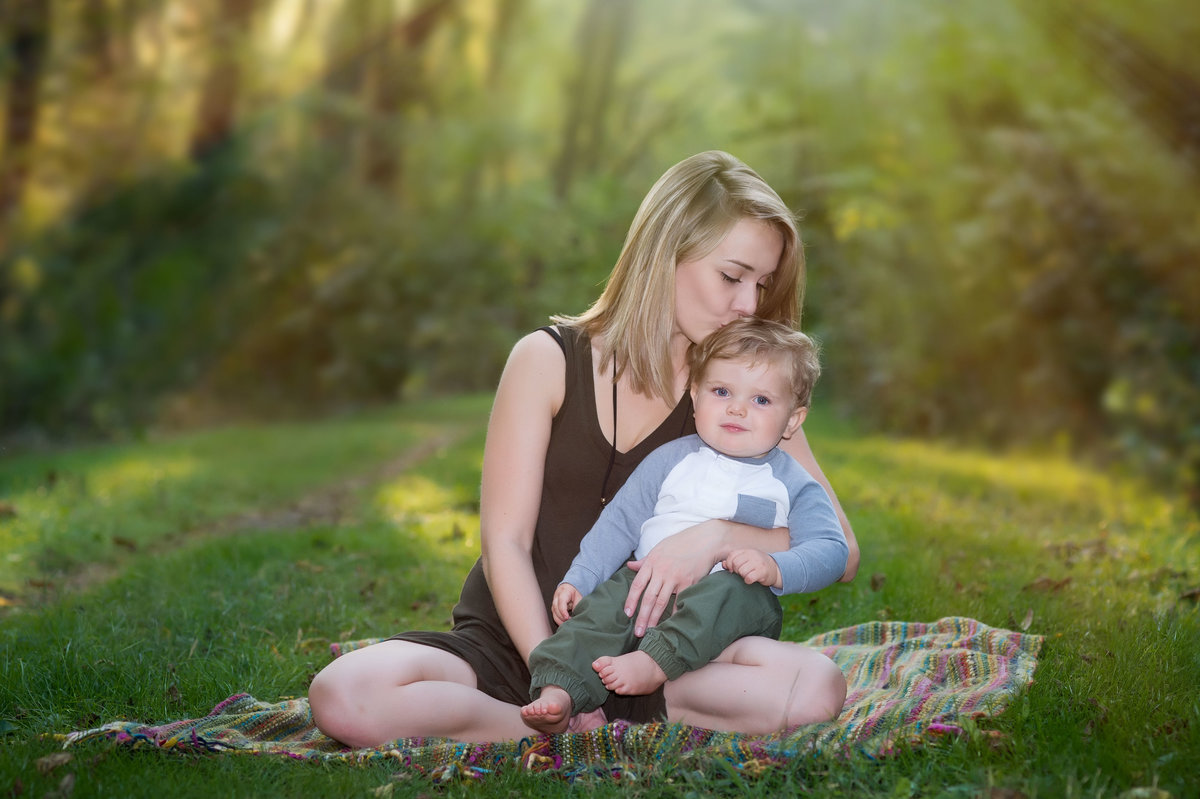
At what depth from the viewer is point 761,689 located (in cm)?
286

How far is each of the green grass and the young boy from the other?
0.28 meters

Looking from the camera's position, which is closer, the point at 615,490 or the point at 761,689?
the point at 761,689

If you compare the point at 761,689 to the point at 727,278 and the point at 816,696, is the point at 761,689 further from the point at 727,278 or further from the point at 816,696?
the point at 727,278

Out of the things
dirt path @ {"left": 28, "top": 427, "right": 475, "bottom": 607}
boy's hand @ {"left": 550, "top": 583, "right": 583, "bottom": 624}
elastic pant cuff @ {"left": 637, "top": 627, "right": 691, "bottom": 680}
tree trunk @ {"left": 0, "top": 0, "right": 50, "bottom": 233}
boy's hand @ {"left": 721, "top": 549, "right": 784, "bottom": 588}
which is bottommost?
dirt path @ {"left": 28, "top": 427, "right": 475, "bottom": 607}

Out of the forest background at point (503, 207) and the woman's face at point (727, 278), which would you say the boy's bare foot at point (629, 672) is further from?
the forest background at point (503, 207)

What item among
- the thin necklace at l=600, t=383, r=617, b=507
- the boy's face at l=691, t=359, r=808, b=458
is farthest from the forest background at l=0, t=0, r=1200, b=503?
the thin necklace at l=600, t=383, r=617, b=507

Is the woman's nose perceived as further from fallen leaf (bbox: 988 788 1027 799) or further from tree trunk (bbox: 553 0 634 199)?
tree trunk (bbox: 553 0 634 199)

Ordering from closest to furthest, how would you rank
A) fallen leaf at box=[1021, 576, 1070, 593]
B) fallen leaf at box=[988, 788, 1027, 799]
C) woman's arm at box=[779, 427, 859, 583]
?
fallen leaf at box=[988, 788, 1027, 799] < woman's arm at box=[779, 427, 859, 583] < fallen leaf at box=[1021, 576, 1070, 593]

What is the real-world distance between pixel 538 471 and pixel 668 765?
36.2 inches

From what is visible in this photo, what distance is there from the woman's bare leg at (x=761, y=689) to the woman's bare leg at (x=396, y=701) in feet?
1.84

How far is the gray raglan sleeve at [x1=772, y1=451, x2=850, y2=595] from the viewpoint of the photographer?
2.85m

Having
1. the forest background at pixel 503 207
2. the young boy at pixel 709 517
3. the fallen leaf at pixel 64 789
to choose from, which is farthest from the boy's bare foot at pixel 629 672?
the forest background at pixel 503 207

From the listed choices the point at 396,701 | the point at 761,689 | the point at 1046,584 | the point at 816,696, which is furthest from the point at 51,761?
the point at 1046,584

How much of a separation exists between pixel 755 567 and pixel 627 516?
1.50 feet
